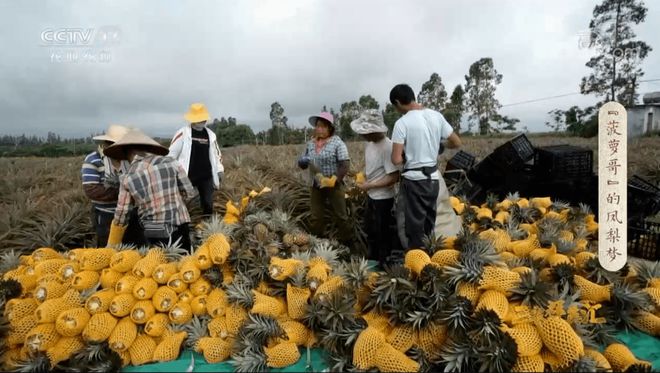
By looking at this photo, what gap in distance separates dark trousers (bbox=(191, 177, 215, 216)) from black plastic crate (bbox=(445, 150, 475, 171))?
368cm

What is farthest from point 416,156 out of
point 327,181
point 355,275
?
point 355,275

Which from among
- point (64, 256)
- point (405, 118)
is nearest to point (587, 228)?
point (405, 118)

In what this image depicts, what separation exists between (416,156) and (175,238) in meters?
2.18

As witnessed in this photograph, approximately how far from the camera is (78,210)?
4.58m

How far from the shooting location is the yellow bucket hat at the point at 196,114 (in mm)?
4320

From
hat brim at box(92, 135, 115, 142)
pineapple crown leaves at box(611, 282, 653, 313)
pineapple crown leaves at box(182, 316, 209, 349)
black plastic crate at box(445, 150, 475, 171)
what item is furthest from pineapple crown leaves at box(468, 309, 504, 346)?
black plastic crate at box(445, 150, 475, 171)

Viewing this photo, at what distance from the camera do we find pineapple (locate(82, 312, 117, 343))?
2.17 metres

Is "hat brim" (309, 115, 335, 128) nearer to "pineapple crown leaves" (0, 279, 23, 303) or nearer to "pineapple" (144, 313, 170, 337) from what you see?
"pineapple" (144, 313, 170, 337)

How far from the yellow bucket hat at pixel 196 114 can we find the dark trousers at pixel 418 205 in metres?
2.47

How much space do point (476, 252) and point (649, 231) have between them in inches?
129

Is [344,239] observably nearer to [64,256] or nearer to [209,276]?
[209,276]

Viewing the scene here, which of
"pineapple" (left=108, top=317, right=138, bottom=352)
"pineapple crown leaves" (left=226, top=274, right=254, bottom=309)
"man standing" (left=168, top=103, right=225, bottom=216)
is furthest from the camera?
"man standing" (left=168, top=103, right=225, bottom=216)

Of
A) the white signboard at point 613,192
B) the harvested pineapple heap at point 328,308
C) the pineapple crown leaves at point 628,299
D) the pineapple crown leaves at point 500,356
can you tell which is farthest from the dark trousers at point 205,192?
the pineapple crown leaves at point 628,299

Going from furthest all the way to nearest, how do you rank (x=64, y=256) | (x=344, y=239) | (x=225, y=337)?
1. (x=344, y=239)
2. (x=64, y=256)
3. (x=225, y=337)
